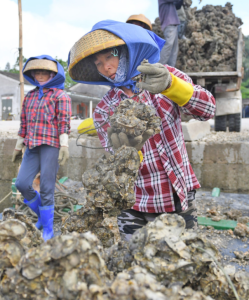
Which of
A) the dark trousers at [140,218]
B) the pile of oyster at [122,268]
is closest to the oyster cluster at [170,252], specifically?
the pile of oyster at [122,268]

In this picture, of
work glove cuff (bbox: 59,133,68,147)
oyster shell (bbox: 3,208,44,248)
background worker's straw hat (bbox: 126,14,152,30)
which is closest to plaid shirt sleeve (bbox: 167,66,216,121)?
oyster shell (bbox: 3,208,44,248)

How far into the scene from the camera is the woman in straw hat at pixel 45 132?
121 inches

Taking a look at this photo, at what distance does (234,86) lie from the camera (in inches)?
217

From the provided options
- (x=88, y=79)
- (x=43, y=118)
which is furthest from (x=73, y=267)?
(x=43, y=118)

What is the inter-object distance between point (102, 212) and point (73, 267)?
19.7 inches

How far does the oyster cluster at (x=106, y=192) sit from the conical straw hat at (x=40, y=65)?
7.58 feet

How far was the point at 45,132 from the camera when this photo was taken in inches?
122

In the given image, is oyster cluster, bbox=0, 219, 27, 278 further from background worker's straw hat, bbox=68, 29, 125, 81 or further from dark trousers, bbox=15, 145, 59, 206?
dark trousers, bbox=15, 145, 59, 206

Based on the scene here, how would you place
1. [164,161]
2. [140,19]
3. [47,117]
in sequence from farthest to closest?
[140,19]
[47,117]
[164,161]

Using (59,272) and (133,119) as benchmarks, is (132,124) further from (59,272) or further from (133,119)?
(59,272)

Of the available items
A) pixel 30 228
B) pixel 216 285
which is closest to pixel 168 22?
pixel 30 228

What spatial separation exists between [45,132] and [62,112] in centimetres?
32

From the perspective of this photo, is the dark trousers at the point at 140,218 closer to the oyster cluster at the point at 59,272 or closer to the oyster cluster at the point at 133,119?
the oyster cluster at the point at 133,119

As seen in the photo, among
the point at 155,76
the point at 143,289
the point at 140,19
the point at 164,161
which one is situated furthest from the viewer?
the point at 140,19
